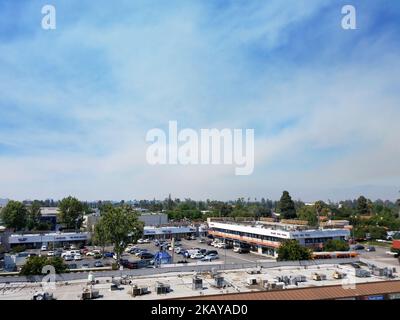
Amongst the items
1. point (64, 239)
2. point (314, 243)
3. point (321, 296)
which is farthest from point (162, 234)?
point (321, 296)

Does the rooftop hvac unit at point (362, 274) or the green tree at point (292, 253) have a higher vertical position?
the rooftop hvac unit at point (362, 274)

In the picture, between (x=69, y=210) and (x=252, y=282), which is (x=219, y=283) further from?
(x=69, y=210)

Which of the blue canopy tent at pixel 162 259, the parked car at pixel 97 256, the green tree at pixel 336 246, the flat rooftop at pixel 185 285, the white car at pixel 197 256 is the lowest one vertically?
the parked car at pixel 97 256

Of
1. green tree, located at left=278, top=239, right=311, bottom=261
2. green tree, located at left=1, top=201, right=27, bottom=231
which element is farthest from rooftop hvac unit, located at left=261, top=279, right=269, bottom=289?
green tree, located at left=1, top=201, right=27, bottom=231

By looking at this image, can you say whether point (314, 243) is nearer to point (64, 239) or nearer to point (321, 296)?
point (321, 296)

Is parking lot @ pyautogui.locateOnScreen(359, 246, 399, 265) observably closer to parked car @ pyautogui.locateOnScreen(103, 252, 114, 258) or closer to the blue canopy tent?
the blue canopy tent

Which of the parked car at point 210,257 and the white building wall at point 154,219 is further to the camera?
the white building wall at point 154,219

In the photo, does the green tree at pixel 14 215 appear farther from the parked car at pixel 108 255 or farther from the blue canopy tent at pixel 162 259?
Result: the blue canopy tent at pixel 162 259

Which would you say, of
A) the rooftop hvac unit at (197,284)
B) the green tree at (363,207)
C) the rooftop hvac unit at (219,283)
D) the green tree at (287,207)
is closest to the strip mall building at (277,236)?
the rooftop hvac unit at (219,283)
